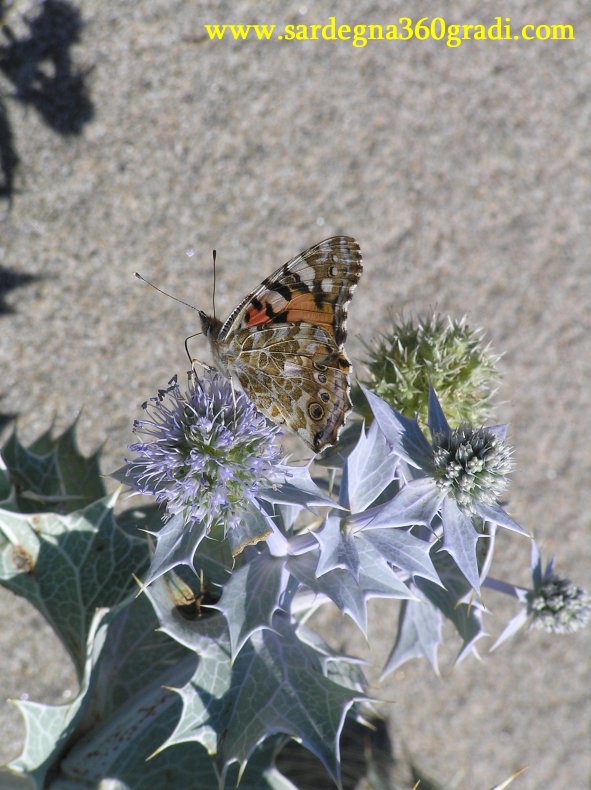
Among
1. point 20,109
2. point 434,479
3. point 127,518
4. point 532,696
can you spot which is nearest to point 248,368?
point 434,479

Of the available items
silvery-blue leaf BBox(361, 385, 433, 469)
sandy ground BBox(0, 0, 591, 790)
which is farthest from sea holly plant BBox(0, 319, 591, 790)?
sandy ground BBox(0, 0, 591, 790)

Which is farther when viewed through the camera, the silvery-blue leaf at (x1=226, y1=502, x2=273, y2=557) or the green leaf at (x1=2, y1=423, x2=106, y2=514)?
the green leaf at (x1=2, y1=423, x2=106, y2=514)

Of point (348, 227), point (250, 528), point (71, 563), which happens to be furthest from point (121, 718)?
point (348, 227)

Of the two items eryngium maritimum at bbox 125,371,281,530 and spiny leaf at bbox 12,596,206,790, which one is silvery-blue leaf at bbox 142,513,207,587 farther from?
spiny leaf at bbox 12,596,206,790

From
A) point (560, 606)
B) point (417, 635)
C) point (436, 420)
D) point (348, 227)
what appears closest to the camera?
point (436, 420)

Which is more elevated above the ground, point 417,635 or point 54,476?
point 54,476

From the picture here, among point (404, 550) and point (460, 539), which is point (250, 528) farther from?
point (460, 539)
